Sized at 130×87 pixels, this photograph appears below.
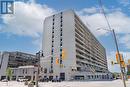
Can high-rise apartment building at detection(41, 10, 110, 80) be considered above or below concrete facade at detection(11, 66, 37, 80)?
above

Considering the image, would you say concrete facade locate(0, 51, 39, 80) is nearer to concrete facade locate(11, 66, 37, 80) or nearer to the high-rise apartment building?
concrete facade locate(11, 66, 37, 80)

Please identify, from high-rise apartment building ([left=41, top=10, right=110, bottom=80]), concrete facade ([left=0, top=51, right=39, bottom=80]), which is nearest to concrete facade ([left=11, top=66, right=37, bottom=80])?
high-rise apartment building ([left=41, top=10, right=110, bottom=80])

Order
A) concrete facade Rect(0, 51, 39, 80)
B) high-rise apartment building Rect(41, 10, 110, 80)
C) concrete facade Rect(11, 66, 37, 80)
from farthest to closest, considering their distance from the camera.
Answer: concrete facade Rect(0, 51, 39, 80) → concrete facade Rect(11, 66, 37, 80) → high-rise apartment building Rect(41, 10, 110, 80)

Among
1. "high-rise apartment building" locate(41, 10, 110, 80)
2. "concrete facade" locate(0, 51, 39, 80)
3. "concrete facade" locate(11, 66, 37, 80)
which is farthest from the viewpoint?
"concrete facade" locate(0, 51, 39, 80)

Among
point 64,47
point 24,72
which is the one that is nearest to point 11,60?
point 24,72

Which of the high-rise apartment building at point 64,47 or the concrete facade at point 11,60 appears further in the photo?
the concrete facade at point 11,60

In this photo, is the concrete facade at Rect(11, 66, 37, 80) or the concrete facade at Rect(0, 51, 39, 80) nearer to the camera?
the concrete facade at Rect(11, 66, 37, 80)

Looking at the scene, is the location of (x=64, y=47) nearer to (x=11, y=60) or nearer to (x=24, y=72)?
(x=24, y=72)

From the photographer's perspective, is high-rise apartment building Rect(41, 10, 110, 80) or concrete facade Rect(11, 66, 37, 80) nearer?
high-rise apartment building Rect(41, 10, 110, 80)

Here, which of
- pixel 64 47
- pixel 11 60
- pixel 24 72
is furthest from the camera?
pixel 11 60

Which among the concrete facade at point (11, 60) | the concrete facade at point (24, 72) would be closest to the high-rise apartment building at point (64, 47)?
the concrete facade at point (24, 72)

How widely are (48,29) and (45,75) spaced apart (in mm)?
24988

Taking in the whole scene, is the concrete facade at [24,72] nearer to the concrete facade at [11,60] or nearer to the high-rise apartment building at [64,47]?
the high-rise apartment building at [64,47]

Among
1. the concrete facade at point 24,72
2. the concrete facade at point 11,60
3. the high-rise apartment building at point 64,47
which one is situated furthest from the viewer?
the concrete facade at point 11,60
